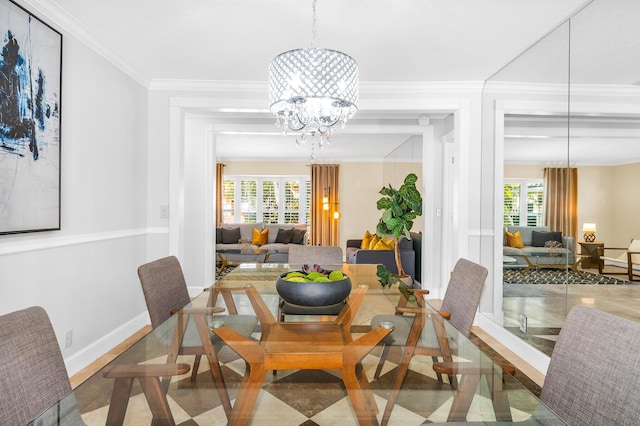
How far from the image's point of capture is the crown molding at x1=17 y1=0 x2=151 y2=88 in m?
2.28

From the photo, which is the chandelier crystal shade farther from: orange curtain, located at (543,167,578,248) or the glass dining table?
orange curtain, located at (543,167,578,248)

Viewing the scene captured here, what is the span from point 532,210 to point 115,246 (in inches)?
135

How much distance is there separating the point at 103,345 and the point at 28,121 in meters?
1.76

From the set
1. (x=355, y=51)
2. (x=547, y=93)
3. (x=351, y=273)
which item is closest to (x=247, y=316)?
(x=351, y=273)

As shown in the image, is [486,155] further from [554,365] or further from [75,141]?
[75,141]

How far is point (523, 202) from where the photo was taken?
3129 mm

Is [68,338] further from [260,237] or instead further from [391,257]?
[260,237]

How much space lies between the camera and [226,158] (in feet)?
29.0

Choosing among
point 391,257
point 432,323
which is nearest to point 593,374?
point 432,323

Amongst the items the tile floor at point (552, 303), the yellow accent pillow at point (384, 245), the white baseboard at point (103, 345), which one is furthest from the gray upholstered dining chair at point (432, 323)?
the yellow accent pillow at point (384, 245)

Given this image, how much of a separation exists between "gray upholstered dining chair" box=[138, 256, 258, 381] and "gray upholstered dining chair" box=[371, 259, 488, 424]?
0.61 m

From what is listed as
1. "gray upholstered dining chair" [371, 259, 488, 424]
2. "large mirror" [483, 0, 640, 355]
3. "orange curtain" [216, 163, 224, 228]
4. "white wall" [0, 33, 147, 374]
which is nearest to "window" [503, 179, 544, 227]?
"large mirror" [483, 0, 640, 355]

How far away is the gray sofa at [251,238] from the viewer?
283 inches

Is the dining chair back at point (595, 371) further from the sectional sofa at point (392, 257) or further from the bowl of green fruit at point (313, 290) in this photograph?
the sectional sofa at point (392, 257)
